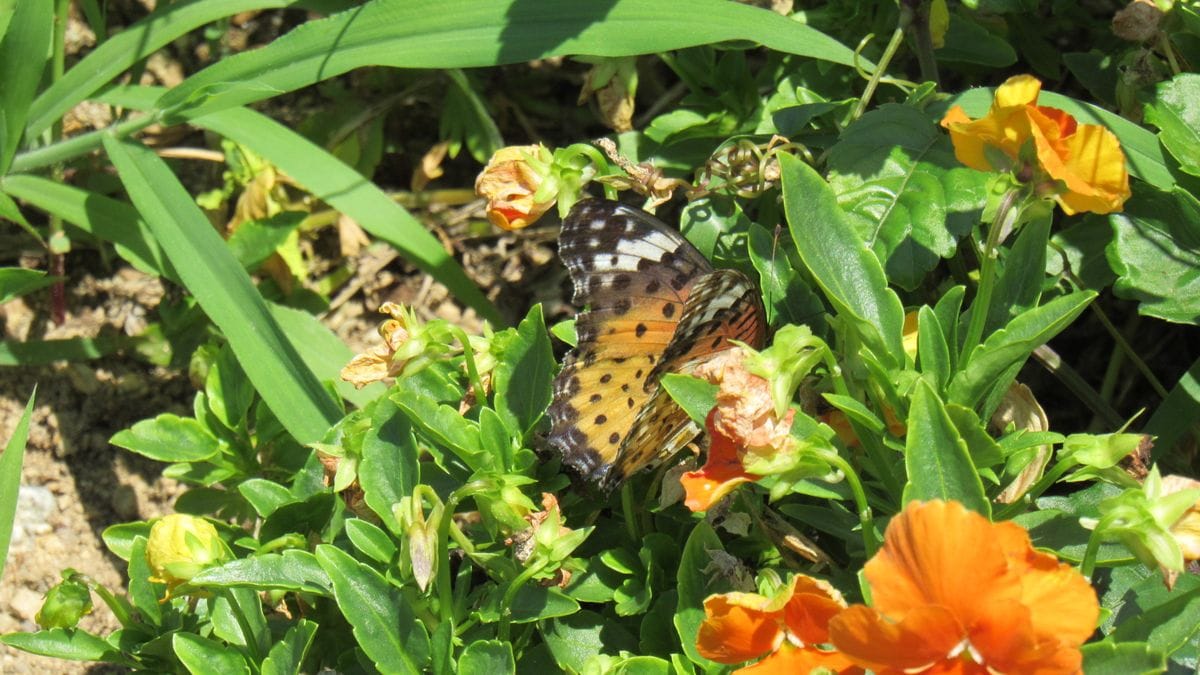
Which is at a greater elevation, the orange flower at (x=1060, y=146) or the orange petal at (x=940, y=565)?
the orange flower at (x=1060, y=146)

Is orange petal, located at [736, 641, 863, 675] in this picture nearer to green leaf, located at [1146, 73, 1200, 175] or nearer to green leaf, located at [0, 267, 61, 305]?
green leaf, located at [1146, 73, 1200, 175]

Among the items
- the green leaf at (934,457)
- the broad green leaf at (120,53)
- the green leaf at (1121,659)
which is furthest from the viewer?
the broad green leaf at (120,53)

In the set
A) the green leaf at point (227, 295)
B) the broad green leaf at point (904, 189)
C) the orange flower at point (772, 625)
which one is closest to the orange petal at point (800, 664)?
the orange flower at point (772, 625)

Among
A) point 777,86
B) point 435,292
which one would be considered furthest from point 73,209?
point 777,86

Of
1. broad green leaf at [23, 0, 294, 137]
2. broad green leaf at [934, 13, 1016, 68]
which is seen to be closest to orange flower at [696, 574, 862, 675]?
broad green leaf at [934, 13, 1016, 68]

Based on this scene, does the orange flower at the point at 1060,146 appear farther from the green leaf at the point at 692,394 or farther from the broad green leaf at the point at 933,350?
the green leaf at the point at 692,394

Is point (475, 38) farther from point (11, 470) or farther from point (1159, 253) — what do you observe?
point (1159, 253)
